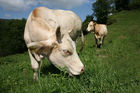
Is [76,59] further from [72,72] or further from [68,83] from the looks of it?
[68,83]

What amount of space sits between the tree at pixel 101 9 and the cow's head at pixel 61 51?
32939 mm

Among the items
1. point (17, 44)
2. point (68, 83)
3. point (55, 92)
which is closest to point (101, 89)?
point (68, 83)

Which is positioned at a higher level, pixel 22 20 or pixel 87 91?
pixel 22 20

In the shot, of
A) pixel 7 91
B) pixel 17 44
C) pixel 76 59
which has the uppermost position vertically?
pixel 76 59

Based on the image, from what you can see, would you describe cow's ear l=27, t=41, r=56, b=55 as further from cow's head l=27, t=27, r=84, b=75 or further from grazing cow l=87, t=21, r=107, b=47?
grazing cow l=87, t=21, r=107, b=47

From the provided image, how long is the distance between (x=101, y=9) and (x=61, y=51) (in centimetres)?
3464

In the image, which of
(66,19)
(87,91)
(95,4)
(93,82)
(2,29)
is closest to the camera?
(87,91)

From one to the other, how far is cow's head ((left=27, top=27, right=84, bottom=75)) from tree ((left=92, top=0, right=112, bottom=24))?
108 feet

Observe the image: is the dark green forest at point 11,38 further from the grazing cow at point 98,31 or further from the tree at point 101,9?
the tree at point 101,9

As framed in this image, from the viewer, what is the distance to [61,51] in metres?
2.40

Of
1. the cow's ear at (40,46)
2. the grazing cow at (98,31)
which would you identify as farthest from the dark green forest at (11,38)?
the cow's ear at (40,46)

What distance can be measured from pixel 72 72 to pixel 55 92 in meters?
0.55

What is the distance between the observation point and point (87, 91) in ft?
6.58

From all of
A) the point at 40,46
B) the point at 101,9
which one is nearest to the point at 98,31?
the point at 40,46
